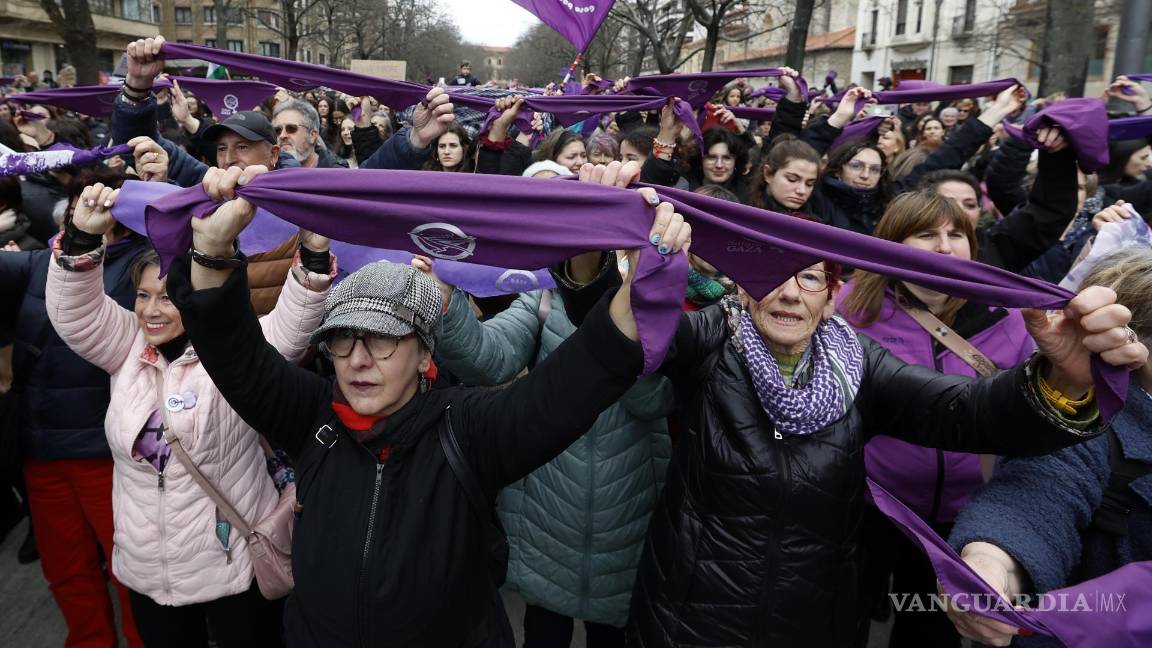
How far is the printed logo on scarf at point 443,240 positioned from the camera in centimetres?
167

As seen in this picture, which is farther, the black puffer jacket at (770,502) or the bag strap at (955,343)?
A: the bag strap at (955,343)

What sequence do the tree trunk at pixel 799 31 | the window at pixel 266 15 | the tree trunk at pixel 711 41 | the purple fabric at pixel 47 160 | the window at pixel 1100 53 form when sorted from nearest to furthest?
the purple fabric at pixel 47 160, the tree trunk at pixel 799 31, the tree trunk at pixel 711 41, the window at pixel 1100 53, the window at pixel 266 15

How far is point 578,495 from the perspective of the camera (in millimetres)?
2480

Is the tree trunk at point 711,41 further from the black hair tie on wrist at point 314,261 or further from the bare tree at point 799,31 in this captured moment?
the black hair tie on wrist at point 314,261

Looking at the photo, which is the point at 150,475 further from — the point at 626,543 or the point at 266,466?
the point at 626,543

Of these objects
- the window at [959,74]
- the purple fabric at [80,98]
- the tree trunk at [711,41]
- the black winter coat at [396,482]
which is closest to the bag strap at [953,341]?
the black winter coat at [396,482]

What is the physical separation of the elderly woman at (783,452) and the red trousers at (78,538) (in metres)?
2.30

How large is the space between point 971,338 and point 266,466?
99.8 inches

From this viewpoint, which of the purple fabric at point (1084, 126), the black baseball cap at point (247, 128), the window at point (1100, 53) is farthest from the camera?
the window at point (1100, 53)

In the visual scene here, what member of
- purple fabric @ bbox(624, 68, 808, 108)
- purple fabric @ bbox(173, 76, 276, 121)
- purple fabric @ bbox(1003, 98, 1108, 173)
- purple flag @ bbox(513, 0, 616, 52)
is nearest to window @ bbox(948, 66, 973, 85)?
purple fabric @ bbox(624, 68, 808, 108)

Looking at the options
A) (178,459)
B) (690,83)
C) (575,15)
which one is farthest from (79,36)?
(178,459)

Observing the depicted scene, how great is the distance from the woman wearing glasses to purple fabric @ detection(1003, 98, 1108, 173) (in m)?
0.71

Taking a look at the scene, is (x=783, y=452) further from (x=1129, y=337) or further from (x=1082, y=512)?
(x=1129, y=337)

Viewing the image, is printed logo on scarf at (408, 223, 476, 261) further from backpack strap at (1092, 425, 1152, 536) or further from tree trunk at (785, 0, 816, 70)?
tree trunk at (785, 0, 816, 70)
